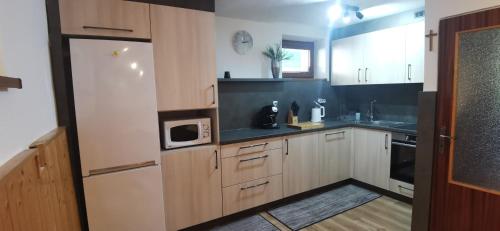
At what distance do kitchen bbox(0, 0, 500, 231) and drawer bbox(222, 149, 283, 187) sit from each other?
1 centimetres

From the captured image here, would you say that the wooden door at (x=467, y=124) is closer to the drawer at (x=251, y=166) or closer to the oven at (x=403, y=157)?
the oven at (x=403, y=157)

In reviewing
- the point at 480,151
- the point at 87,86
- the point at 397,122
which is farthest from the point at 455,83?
the point at 87,86

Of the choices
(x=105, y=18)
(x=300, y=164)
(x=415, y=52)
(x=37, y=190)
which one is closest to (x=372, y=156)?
(x=300, y=164)

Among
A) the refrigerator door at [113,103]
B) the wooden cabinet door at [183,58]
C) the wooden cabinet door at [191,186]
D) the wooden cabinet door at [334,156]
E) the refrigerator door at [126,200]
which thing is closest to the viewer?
the refrigerator door at [113,103]

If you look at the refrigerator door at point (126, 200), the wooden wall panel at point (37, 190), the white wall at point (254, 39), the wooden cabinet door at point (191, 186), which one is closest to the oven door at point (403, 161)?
the white wall at point (254, 39)

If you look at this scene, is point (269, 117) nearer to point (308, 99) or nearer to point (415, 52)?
point (308, 99)

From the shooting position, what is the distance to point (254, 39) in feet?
10.8

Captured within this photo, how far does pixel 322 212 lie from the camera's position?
288 cm

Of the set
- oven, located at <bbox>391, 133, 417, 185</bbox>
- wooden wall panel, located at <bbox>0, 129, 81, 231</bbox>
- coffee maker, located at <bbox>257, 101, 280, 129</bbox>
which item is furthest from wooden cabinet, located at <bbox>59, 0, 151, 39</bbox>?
oven, located at <bbox>391, 133, 417, 185</bbox>

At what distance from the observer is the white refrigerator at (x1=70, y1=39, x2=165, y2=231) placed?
1.87 meters

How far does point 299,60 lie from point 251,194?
2074 millimetres

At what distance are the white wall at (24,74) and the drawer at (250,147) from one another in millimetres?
1366

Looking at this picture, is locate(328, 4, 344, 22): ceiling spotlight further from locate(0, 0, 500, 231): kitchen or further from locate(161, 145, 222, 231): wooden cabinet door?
locate(161, 145, 222, 231): wooden cabinet door

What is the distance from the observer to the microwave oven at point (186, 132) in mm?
2307
